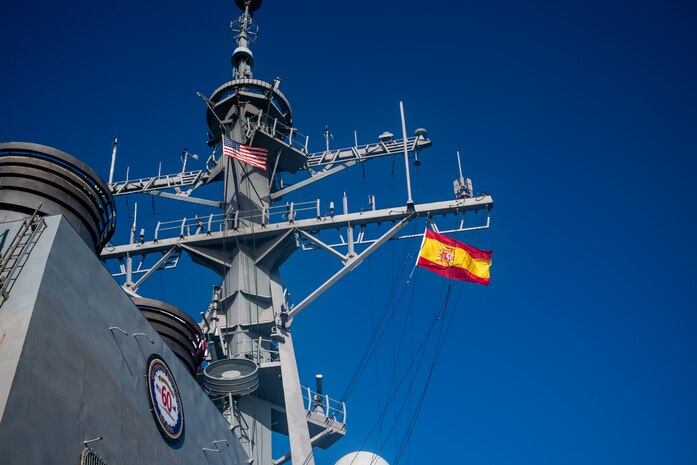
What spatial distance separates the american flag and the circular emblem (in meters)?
9.81

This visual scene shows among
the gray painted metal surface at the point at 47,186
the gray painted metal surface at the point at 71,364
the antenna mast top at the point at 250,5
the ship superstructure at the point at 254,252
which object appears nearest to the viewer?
the gray painted metal surface at the point at 71,364

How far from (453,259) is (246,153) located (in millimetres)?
6204

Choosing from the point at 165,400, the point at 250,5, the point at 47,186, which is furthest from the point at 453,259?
the point at 250,5

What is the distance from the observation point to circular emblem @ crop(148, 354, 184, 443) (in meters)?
9.66

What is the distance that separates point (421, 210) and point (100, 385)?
1185cm

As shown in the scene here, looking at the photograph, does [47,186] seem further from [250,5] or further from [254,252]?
[250,5]

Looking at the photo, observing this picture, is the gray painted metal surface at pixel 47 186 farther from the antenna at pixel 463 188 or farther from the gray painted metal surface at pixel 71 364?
the antenna at pixel 463 188

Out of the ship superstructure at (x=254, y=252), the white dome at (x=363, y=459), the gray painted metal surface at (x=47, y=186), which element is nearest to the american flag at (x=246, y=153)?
the ship superstructure at (x=254, y=252)

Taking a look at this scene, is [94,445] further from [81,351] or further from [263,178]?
[263,178]

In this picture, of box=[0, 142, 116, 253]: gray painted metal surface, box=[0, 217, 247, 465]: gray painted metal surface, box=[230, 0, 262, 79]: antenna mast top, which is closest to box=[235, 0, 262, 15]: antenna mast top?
box=[230, 0, 262, 79]: antenna mast top

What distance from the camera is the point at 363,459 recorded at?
1900cm

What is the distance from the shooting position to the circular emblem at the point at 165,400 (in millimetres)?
9664

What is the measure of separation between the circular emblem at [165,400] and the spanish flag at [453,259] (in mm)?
8993

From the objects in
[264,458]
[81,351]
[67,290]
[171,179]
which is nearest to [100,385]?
[81,351]
